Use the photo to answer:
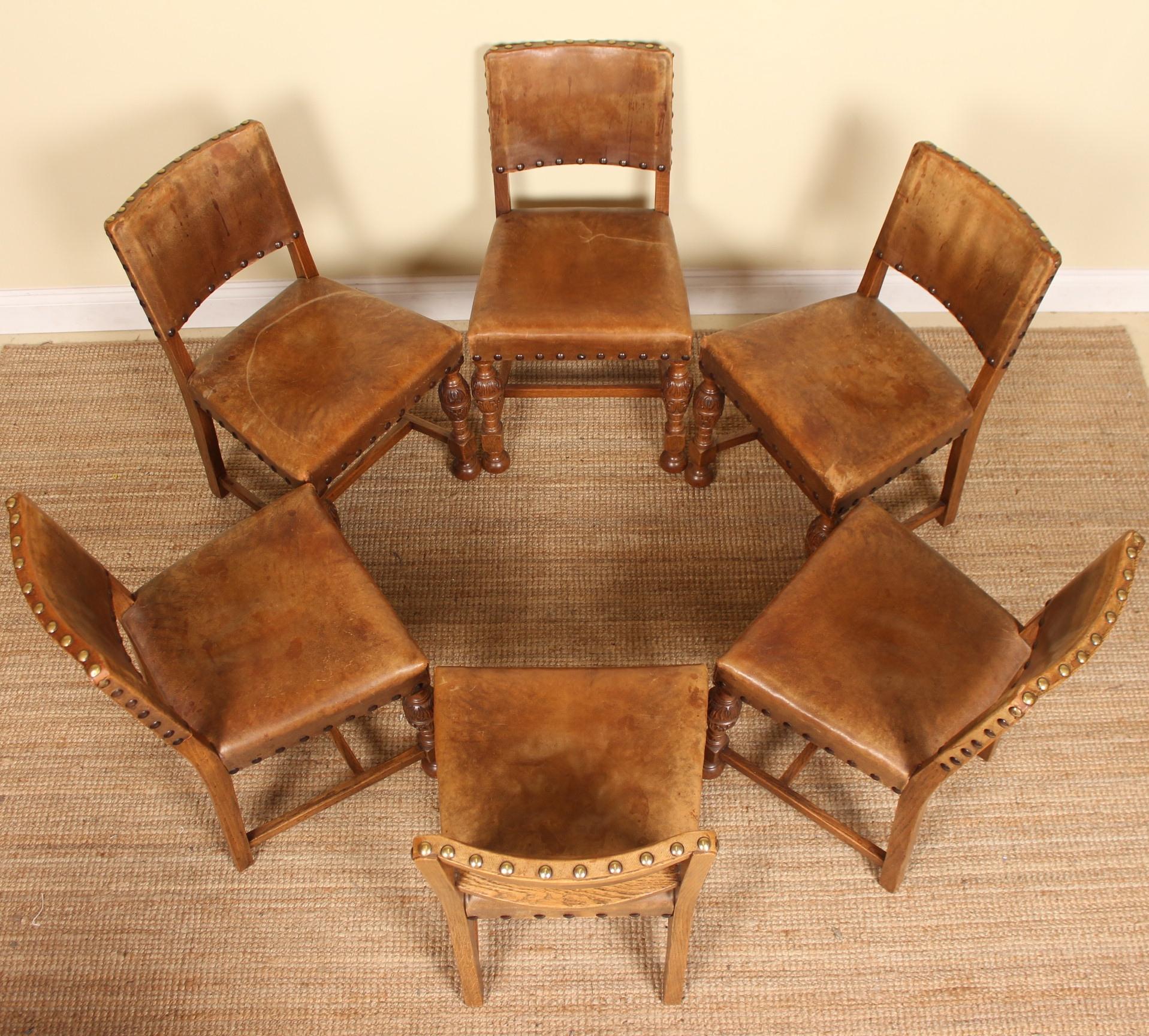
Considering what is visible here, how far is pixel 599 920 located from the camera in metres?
1.91

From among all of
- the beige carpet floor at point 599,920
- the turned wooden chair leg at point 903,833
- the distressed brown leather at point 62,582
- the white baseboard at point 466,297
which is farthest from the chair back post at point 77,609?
the white baseboard at point 466,297

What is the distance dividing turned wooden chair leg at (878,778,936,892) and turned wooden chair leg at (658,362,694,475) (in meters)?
1.00

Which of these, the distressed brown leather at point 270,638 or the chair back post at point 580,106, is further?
the chair back post at point 580,106

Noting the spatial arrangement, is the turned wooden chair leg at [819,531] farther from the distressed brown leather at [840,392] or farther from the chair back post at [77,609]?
the chair back post at [77,609]

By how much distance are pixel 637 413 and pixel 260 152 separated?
1104 mm

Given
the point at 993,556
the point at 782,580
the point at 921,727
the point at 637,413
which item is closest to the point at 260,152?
the point at 637,413

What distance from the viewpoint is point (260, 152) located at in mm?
2092

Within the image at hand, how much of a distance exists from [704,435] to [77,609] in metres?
1.41

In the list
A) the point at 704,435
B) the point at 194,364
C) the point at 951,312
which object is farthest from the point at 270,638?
the point at 951,312

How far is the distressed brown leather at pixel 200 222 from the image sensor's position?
76.4 inches

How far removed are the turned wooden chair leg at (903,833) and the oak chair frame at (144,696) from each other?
859 mm

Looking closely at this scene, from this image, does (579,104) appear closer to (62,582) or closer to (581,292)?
(581,292)

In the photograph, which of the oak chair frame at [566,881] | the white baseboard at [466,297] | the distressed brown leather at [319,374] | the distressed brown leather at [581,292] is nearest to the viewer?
the oak chair frame at [566,881]

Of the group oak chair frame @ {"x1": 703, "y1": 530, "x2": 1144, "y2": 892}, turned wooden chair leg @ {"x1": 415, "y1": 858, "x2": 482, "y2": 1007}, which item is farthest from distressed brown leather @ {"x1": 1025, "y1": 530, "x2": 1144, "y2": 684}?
turned wooden chair leg @ {"x1": 415, "y1": 858, "x2": 482, "y2": 1007}
